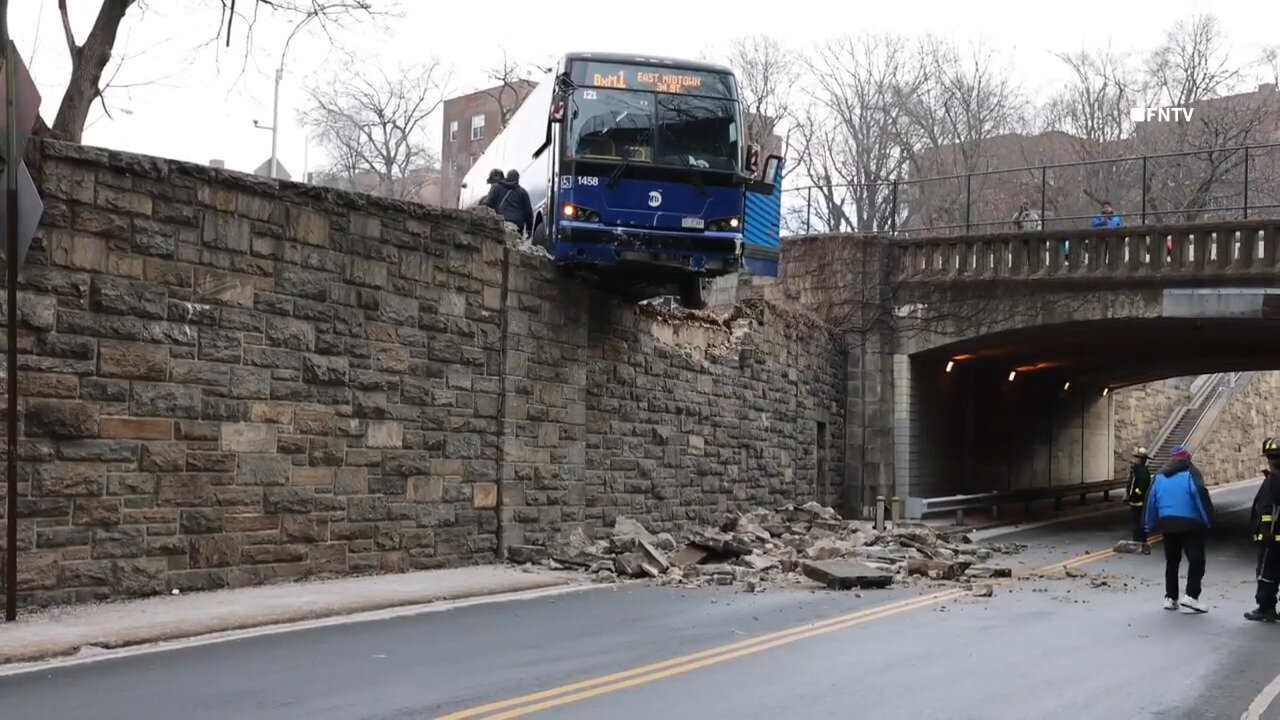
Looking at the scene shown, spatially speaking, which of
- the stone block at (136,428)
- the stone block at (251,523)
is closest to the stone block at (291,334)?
the stone block at (136,428)

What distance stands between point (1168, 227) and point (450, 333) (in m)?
16.5

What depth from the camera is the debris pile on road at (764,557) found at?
15625mm

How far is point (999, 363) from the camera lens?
34281 millimetres

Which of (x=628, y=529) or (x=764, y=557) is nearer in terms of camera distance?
(x=764, y=557)

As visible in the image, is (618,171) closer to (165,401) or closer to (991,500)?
(165,401)

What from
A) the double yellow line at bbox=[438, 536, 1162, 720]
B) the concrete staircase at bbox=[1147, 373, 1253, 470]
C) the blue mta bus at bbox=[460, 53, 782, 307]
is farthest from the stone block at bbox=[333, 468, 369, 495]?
the concrete staircase at bbox=[1147, 373, 1253, 470]

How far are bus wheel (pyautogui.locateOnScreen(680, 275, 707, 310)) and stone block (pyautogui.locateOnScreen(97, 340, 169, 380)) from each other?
8.56 m

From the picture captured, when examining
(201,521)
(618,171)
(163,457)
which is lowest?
(201,521)

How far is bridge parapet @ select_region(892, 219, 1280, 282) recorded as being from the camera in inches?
981

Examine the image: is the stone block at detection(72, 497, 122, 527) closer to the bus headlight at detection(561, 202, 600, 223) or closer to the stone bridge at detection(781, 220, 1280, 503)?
the bus headlight at detection(561, 202, 600, 223)

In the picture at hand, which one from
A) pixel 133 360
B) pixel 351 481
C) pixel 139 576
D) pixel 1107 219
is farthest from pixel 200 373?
pixel 1107 219

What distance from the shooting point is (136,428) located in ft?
38.4

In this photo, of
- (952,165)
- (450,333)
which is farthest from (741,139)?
(952,165)

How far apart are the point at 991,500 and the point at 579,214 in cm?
1646
